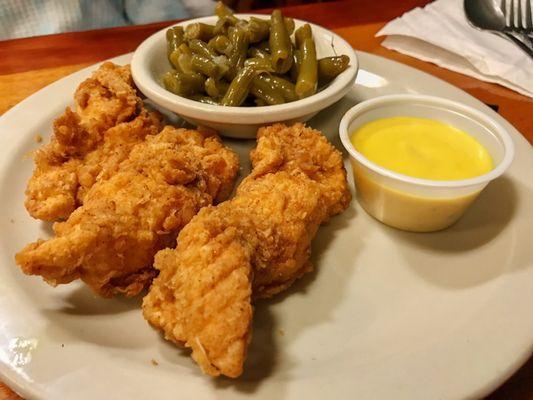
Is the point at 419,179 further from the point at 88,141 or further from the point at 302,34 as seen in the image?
the point at 88,141

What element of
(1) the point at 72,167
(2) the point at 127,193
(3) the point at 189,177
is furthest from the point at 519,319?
(1) the point at 72,167

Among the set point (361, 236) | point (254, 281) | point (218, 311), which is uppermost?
point (218, 311)

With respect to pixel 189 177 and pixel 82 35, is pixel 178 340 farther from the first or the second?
pixel 82 35

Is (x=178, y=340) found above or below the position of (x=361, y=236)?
above

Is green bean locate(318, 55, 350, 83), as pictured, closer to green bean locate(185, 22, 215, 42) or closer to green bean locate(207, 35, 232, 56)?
green bean locate(207, 35, 232, 56)

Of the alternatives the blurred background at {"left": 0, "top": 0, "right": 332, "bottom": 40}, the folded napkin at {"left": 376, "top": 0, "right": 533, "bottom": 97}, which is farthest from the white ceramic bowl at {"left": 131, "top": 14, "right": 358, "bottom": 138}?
the blurred background at {"left": 0, "top": 0, "right": 332, "bottom": 40}

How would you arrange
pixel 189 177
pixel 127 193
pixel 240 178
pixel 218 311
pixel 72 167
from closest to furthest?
1. pixel 218 311
2. pixel 127 193
3. pixel 189 177
4. pixel 72 167
5. pixel 240 178

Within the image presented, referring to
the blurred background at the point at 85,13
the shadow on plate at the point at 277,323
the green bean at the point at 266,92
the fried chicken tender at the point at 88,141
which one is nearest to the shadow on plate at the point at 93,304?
the fried chicken tender at the point at 88,141
